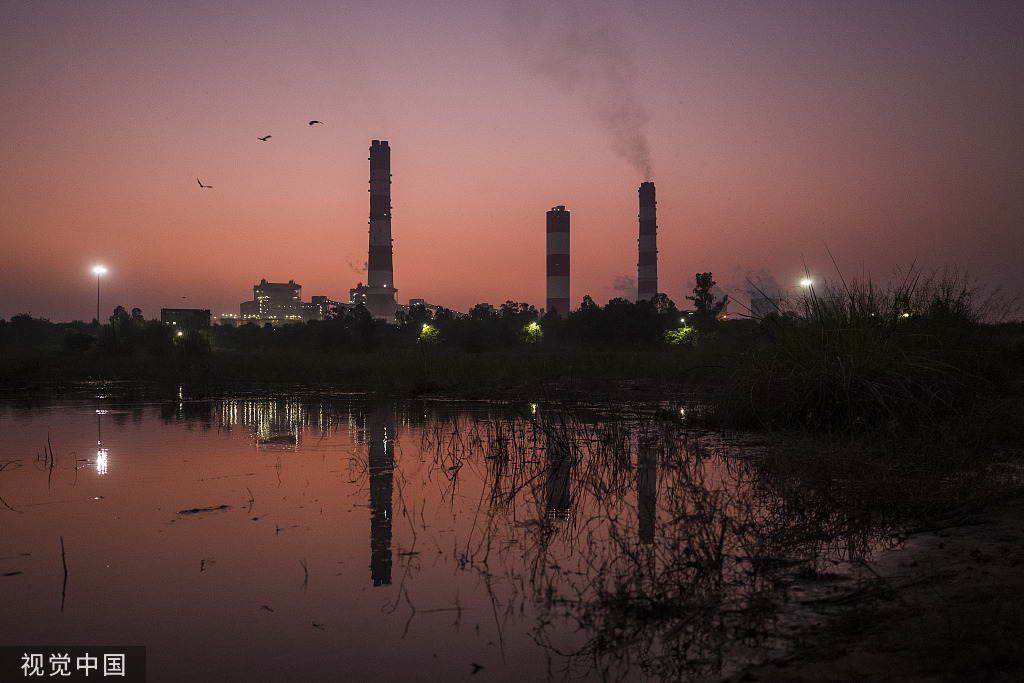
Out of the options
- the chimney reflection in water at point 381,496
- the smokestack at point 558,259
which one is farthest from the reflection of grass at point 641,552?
the smokestack at point 558,259

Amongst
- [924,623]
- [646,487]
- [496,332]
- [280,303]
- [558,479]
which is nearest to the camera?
[924,623]

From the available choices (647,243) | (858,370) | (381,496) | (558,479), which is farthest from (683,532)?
(647,243)

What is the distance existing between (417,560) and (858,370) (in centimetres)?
579

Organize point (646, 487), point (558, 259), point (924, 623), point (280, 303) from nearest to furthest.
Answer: point (924, 623), point (646, 487), point (558, 259), point (280, 303)

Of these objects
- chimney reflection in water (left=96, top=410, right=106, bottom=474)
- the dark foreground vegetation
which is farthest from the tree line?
chimney reflection in water (left=96, top=410, right=106, bottom=474)

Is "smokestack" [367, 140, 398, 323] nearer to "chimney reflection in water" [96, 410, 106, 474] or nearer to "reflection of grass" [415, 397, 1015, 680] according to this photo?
"chimney reflection in water" [96, 410, 106, 474]

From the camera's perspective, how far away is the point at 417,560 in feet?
12.7

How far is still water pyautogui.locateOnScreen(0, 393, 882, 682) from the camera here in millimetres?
2777

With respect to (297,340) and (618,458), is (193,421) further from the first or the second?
(297,340)

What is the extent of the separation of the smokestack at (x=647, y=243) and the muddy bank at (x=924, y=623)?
208 ft

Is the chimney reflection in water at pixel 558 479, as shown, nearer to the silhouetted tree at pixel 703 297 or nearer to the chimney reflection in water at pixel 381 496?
the chimney reflection in water at pixel 381 496

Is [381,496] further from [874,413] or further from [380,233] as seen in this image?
[380,233]

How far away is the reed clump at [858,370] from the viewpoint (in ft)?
24.9

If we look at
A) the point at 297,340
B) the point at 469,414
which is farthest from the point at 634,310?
the point at 469,414
